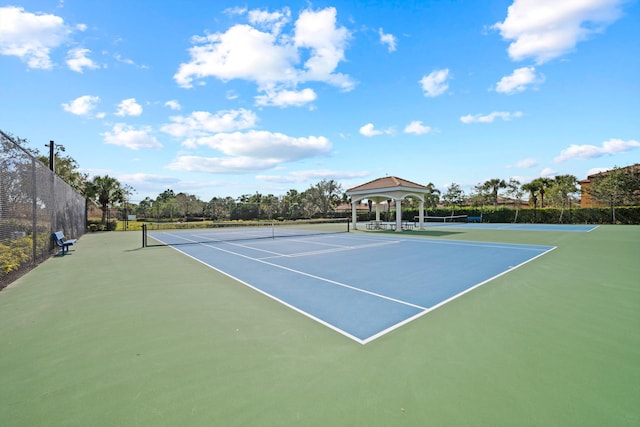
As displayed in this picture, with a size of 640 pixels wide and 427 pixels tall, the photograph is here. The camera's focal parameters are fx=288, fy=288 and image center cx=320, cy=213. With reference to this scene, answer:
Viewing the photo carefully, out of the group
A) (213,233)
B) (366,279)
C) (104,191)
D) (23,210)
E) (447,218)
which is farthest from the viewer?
(447,218)

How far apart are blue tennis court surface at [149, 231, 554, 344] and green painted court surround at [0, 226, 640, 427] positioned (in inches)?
17.1

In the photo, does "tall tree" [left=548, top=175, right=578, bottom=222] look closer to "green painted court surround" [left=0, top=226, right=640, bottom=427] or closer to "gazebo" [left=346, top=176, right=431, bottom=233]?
"gazebo" [left=346, top=176, right=431, bottom=233]

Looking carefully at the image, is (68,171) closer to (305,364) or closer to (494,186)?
(305,364)

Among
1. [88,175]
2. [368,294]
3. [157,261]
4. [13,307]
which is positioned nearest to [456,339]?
[368,294]

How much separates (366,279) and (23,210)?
10371 millimetres

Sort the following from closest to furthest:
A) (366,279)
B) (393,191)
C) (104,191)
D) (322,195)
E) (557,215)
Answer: (366,279), (393,191), (104,191), (557,215), (322,195)

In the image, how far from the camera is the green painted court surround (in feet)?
8.63

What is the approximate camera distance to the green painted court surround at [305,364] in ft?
8.63

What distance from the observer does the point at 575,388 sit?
2969mm

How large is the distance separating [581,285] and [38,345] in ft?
35.3

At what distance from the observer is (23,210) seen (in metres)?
8.67

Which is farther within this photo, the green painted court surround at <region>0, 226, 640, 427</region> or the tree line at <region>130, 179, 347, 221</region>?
the tree line at <region>130, 179, 347, 221</region>

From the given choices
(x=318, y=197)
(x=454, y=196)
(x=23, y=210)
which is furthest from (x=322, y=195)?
(x=23, y=210)

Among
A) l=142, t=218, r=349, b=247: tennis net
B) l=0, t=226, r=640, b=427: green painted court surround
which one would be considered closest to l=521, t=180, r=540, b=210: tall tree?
l=142, t=218, r=349, b=247: tennis net
